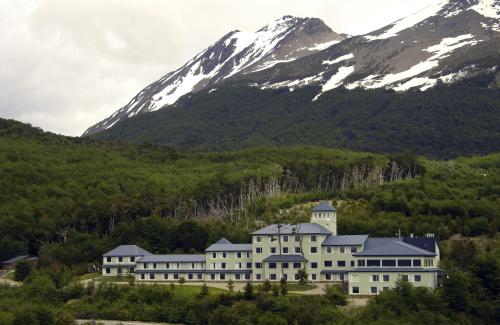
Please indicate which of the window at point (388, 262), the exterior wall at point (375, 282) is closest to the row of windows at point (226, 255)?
the exterior wall at point (375, 282)

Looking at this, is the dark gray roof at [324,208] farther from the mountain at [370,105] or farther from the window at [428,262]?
the mountain at [370,105]

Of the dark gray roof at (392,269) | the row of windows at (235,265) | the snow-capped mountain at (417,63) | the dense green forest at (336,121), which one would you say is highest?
the snow-capped mountain at (417,63)

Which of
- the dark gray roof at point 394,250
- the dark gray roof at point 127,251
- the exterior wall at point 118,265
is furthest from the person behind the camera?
the dark gray roof at point 127,251

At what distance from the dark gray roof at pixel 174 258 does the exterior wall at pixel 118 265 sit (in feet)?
5.41

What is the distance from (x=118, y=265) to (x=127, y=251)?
1.26 metres

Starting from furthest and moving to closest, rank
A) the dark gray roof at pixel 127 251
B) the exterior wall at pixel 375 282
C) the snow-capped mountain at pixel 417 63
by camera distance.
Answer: the snow-capped mountain at pixel 417 63
the dark gray roof at pixel 127 251
the exterior wall at pixel 375 282

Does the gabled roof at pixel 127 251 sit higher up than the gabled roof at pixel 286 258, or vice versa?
the gabled roof at pixel 127 251

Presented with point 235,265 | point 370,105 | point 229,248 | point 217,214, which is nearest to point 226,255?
point 229,248

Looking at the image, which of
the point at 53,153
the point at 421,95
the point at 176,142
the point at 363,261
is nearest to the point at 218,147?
the point at 176,142

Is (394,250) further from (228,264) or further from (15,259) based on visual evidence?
(15,259)

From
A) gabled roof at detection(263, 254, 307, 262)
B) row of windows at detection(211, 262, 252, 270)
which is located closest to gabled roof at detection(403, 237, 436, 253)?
gabled roof at detection(263, 254, 307, 262)

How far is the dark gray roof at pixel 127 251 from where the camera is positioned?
66.0 meters

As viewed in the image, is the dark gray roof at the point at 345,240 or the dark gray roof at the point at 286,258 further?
the dark gray roof at the point at 286,258

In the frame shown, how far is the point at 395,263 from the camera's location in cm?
5506
